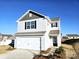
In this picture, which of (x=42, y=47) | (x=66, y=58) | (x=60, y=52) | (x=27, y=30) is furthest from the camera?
(x=27, y=30)

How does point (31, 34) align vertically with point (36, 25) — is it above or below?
below

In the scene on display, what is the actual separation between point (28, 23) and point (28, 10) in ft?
9.31

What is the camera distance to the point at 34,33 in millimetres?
22094

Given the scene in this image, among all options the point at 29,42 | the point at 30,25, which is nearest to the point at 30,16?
the point at 30,25

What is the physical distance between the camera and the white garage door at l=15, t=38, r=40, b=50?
21.5 m

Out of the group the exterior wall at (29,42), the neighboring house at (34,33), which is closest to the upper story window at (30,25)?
the neighboring house at (34,33)

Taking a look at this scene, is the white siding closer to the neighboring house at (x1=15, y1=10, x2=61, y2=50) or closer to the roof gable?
the neighboring house at (x1=15, y1=10, x2=61, y2=50)

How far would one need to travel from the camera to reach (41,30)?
2217 centimetres

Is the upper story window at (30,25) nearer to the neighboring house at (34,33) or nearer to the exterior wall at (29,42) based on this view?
the neighboring house at (34,33)

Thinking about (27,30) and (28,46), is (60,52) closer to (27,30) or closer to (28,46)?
(28,46)

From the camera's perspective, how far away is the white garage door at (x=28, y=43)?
2152 cm

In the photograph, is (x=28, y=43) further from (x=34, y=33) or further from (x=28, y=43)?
(x=34, y=33)

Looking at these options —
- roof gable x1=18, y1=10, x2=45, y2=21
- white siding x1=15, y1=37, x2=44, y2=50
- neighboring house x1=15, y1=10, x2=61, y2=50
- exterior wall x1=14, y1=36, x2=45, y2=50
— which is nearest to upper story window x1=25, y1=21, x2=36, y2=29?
neighboring house x1=15, y1=10, x2=61, y2=50

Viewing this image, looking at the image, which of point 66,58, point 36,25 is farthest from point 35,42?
point 66,58
